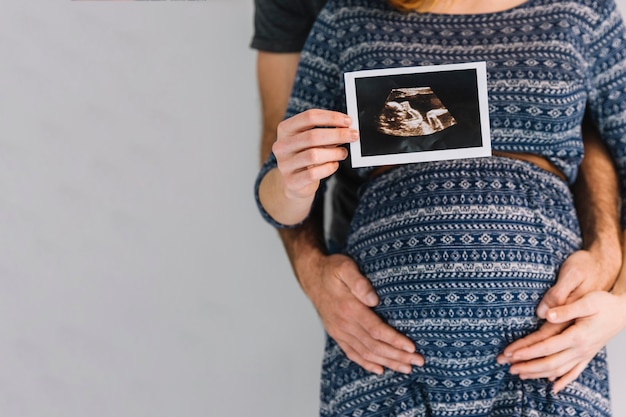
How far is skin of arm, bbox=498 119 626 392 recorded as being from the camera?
1102 mm

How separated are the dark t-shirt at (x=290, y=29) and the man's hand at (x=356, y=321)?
23cm

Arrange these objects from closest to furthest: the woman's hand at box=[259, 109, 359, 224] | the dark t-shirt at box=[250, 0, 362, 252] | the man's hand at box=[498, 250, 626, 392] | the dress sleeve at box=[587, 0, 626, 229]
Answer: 1. the woman's hand at box=[259, 109, 359, 224]
2. the man's hand at box=[498, 250, 626, 392]
3. the dress sleeve at box=[587, 0, 626, 229]
4. the dark t-shirt at box=[250, 0, 362, 252]

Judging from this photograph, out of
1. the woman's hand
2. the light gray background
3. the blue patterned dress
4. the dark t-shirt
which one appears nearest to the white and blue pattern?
the blue patterned dress

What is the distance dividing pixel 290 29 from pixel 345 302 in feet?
2.09

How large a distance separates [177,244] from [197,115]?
303 mm

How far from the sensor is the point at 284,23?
4.97 feet

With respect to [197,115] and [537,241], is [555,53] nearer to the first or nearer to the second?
[537,241]

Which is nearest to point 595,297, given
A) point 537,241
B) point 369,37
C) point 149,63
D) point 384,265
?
point 537,241

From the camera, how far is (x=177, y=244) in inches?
61.5

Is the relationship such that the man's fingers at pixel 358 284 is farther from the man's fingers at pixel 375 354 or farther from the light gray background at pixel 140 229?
the light gray background at pixel 140 229

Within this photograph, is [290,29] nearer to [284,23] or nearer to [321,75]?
[284,23]

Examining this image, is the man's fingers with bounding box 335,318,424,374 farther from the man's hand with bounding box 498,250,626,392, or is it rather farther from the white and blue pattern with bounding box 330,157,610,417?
the man's hand with bounding box 498,250,626,392

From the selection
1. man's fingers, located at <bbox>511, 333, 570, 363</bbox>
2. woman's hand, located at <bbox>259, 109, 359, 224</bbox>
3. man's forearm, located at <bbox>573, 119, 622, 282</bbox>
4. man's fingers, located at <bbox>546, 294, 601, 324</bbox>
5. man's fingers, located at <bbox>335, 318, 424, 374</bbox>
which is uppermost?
woman's hand, located at <bbox>259, 109, 359, 224</bbox>

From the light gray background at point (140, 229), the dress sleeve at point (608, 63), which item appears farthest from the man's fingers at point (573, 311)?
the light gray background at point (140, 229)
